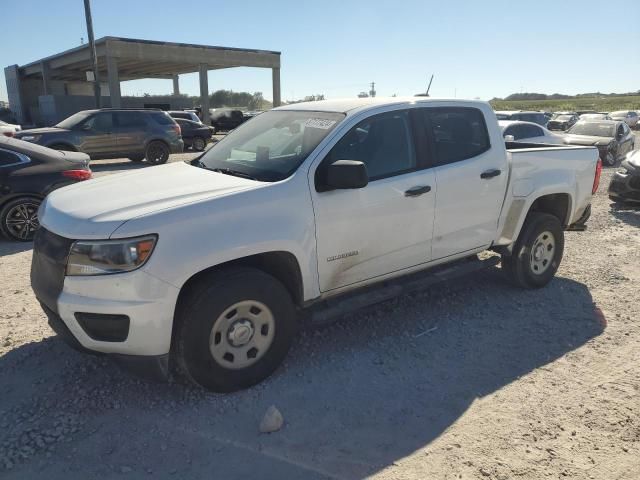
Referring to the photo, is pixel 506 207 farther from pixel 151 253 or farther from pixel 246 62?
pixel 246 62

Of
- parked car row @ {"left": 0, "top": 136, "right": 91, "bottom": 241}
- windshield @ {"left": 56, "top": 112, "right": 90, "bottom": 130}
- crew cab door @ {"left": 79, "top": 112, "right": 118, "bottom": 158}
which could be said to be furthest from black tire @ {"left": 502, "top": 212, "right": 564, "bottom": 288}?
windshield @ {"left": 56, "top": 112, "right": 90, "bottom": 130}

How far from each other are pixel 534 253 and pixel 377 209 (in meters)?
2.28

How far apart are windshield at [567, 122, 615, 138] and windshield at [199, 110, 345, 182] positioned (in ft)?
47.5

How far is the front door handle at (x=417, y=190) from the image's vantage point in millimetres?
3825

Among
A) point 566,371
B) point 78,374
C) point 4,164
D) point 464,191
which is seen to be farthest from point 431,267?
point 4,164

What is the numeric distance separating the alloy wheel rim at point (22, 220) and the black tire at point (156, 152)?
8.29 meters

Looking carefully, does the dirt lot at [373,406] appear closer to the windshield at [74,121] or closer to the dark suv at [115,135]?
the dark suv at [115,135]

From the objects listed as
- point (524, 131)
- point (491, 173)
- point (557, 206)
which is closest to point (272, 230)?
point (491, 173)

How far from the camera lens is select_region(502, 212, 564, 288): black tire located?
4.95m

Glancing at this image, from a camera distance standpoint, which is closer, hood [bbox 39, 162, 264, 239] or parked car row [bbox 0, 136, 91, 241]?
hood [bbox 39, 162, 264, 239]

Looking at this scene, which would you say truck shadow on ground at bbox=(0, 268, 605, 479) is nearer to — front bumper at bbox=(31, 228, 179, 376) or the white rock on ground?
the white rock on ground

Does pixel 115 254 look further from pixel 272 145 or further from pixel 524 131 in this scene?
pixel 524 131

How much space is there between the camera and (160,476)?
2598mm

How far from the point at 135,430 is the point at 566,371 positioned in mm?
2933
